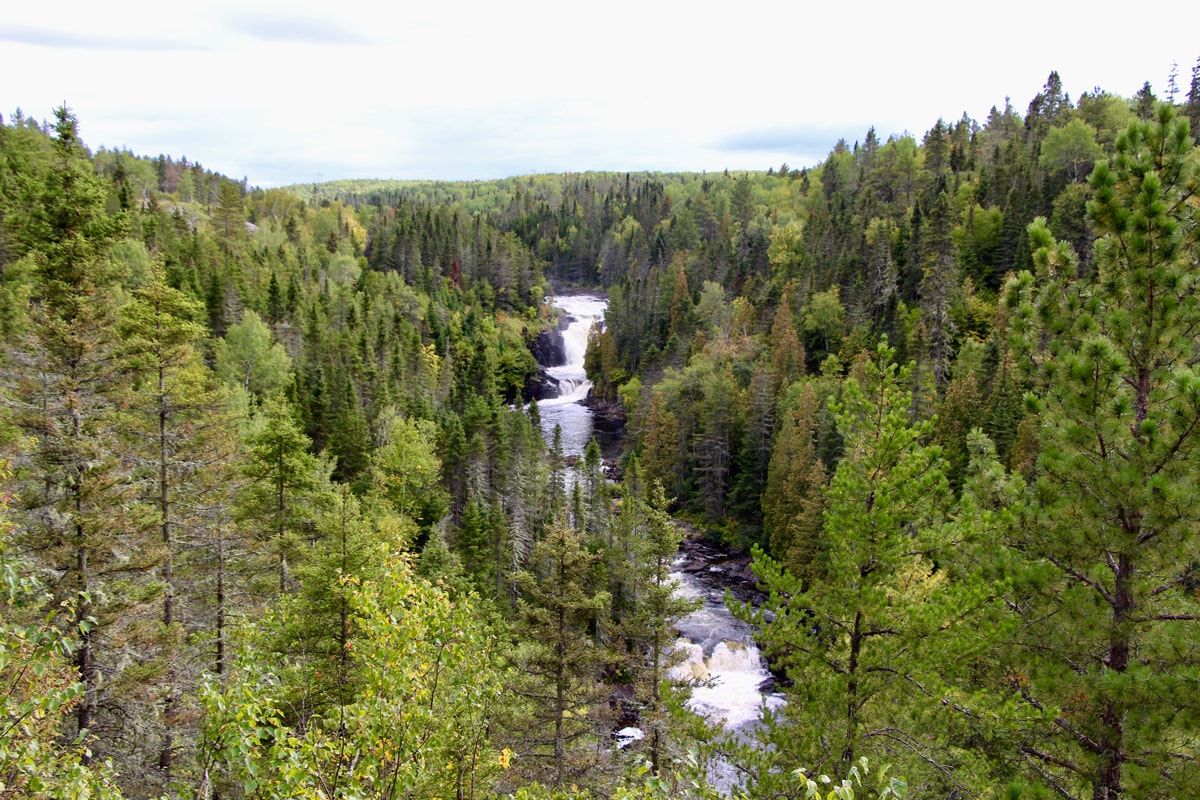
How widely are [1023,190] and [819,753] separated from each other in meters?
80.5

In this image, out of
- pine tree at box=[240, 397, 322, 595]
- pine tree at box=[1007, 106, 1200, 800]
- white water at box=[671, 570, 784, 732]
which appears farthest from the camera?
white water at box=[671, 570, 784, 732]

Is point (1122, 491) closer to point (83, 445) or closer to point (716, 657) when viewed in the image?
point (83, 445)

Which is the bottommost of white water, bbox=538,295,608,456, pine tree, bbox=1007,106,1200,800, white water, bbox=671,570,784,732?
white water, bbox=671,570,784,732

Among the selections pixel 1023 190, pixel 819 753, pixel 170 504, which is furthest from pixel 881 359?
pixel 1023 190

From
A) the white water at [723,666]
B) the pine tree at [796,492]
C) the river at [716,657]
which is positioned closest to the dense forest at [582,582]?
the pine tree at [796,492]

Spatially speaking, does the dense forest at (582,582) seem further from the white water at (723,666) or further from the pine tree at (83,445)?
the white water at (723,666)

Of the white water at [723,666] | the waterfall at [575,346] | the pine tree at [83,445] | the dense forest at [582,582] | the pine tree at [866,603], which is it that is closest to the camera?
the dense forest at [582,582]

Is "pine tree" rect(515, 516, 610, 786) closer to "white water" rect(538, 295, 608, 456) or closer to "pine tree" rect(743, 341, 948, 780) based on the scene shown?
"pine tree" rect(743, 341, 948, 780)

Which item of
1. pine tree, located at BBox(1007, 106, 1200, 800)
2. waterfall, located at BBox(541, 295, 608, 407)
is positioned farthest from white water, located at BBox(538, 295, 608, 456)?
pine tree, located at BBox(1007, 106, 1200, 800)

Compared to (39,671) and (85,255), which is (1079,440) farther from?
(85,255)

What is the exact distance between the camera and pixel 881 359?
11047mm

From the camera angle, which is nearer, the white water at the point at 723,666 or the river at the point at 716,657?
the river at the point at 716,657

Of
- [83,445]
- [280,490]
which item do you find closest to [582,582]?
[280,490]

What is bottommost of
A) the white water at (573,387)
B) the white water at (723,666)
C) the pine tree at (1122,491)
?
the white water at (723,666)
